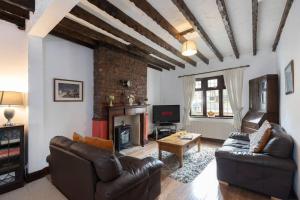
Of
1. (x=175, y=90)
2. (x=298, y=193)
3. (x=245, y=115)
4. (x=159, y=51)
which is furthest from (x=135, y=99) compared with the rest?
(x=298, y=193)

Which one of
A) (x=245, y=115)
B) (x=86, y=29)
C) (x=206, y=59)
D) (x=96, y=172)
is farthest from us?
(x=206, y=59)

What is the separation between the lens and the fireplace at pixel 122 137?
13.6 feet

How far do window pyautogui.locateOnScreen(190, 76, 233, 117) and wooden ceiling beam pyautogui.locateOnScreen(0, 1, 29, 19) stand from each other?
4918 millimetres

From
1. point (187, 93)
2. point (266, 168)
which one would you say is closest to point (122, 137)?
point (187, 93)

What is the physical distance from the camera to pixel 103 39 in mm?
3346

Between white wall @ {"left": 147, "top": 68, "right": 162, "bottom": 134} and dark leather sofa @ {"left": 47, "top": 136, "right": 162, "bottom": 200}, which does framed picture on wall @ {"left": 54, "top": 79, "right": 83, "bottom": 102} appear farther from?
white wall @ {"left": 147, "top": 68, "right": 162, "bottom": 134}

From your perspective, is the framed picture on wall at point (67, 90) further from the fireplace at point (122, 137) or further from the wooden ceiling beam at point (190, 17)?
the wooden ceiling beam at point (190, 17)

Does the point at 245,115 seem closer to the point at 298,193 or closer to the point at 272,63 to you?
the point at 272,63

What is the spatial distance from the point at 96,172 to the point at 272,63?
4957 millimetres

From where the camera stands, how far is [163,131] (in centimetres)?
560

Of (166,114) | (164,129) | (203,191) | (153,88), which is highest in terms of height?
(153,88)

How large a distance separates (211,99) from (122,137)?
3.25m

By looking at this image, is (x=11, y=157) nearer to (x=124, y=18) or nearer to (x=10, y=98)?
(x=10, y=98)

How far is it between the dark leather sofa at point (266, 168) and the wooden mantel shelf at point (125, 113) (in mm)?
2460
